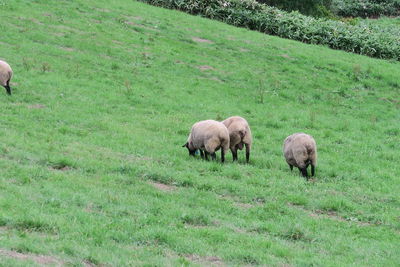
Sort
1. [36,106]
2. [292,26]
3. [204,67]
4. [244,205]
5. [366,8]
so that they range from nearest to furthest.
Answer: [244,205] → [36,106] → [204,67] → [292,26] → [366,8]

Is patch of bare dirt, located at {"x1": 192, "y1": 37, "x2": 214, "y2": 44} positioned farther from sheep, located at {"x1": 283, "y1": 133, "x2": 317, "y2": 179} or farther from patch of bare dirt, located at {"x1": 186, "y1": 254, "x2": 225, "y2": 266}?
patch of bare dirt, located at {"x1": 186, "y1": 254, "x2": 225, "y2": 266}

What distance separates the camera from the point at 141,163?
16.9 metres

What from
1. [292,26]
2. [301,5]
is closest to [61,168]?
[292,26]

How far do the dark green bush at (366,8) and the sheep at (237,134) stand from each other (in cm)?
4570

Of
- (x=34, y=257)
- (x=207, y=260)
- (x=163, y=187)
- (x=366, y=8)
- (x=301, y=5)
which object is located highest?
(x=366, y=8)

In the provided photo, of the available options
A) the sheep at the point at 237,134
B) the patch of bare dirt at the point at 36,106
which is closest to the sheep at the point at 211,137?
the sheep at the point at 237,134

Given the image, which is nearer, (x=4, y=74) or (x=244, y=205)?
(x=244, y=205)

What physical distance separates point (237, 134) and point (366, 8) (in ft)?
163

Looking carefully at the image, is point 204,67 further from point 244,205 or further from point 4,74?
point 244,205

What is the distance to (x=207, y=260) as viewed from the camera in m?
10.9

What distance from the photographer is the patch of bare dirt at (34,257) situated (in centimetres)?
937

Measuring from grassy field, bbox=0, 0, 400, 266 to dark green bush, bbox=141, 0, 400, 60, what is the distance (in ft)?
8.13

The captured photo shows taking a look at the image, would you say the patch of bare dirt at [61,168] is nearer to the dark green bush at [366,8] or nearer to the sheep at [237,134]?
the sheep at [237,134]

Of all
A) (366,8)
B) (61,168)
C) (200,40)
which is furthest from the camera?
(366,8)
